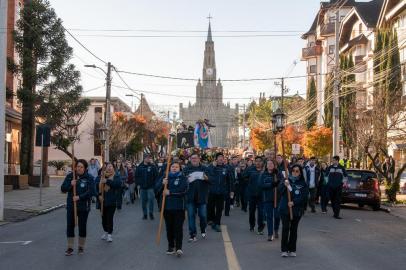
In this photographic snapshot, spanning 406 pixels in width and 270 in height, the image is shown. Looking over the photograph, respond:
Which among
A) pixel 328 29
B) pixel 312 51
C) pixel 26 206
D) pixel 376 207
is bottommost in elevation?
pixel 376 207

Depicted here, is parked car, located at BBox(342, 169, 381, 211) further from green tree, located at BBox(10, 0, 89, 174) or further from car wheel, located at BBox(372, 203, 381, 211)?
green tree, located at BBox(10, 0, 89, 174)

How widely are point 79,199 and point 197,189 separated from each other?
3.09 meters

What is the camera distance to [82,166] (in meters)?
11.1

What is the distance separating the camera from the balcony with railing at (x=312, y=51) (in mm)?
69062

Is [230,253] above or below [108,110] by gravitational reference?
below

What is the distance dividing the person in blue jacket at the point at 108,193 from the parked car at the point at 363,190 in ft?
40.0

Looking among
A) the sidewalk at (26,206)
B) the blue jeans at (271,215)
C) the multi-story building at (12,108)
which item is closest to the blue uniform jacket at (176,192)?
the blue jeans at (271,215)

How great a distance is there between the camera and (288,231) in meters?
10.7

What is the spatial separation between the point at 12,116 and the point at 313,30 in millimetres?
45763

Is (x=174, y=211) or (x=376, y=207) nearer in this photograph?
(x=174, y=211)

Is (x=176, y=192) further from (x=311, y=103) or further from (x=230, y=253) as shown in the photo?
(x=311, y=103)

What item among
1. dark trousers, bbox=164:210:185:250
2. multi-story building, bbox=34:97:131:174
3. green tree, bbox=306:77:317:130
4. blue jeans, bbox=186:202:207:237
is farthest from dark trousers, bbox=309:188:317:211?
multi-story building, bbox=34:97:131:174

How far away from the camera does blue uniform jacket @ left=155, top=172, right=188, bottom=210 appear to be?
10.7 m

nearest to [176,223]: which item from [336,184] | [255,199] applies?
[255,199]
